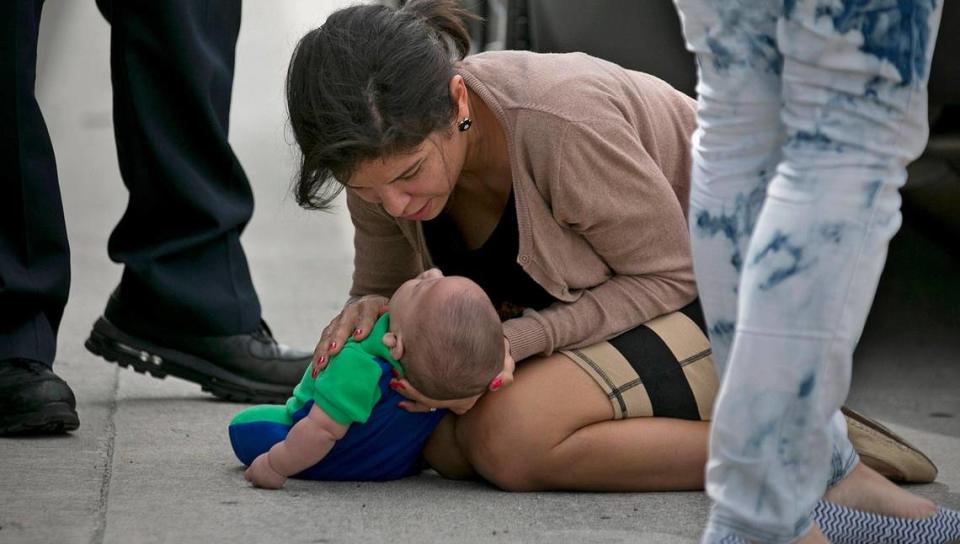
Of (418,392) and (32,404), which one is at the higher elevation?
(418,392)

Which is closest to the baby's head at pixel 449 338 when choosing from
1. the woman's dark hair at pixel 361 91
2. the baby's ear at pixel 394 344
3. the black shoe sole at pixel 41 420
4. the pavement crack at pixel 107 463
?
the baby's ear at pixel 394 344

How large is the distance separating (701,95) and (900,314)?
7.45ft

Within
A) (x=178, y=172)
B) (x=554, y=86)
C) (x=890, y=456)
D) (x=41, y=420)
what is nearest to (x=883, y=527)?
(x=890, y=456)

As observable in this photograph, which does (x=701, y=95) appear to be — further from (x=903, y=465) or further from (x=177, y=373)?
(x=177, y=373)

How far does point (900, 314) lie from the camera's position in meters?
3.88

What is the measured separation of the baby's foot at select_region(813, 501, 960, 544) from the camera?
205 cm

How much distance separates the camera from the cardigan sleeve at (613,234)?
2355mm

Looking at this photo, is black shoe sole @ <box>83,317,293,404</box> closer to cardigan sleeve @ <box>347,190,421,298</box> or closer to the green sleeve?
cardigan sleeve @ <box>347,190,421,298</box>

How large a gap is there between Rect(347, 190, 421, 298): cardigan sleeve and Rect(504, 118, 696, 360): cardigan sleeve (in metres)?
0.35

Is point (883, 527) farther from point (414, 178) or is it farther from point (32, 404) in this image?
point (32, 404)

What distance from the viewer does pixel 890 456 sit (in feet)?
7.97

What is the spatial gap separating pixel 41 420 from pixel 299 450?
596 mm

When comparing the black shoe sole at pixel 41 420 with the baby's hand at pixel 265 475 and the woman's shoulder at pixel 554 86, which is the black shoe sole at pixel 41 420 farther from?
the woman's shoulder at pixel 554 86

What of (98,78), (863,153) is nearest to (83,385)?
(863,153)
